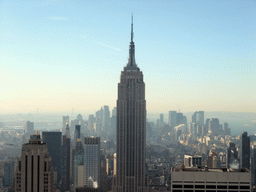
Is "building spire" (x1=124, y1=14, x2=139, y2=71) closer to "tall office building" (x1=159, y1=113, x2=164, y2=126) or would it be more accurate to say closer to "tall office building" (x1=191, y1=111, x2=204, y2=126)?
"tall office building" (x1=159, y1=113, x2=164, y2=126)

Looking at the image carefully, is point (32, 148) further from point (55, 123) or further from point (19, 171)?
point (55, 123)

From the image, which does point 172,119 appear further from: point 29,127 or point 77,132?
point 29,127

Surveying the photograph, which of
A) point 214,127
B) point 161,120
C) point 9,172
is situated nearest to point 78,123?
point 161,120

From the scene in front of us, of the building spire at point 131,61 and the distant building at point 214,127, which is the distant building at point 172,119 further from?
the building spire at point 131,61

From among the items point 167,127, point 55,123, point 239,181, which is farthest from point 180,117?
point 239,181

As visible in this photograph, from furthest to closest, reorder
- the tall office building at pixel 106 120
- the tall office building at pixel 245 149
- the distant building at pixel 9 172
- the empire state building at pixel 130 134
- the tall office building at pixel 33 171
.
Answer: the empire state building at pixel 130 134
the tall office building at pixel 106 120
the tall office building at pixel 245 149
the distant building at pixel 9 172
the tall office building at pixel 33 171

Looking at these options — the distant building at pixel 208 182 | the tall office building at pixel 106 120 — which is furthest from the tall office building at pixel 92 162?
the distant building at pixel 208 182
